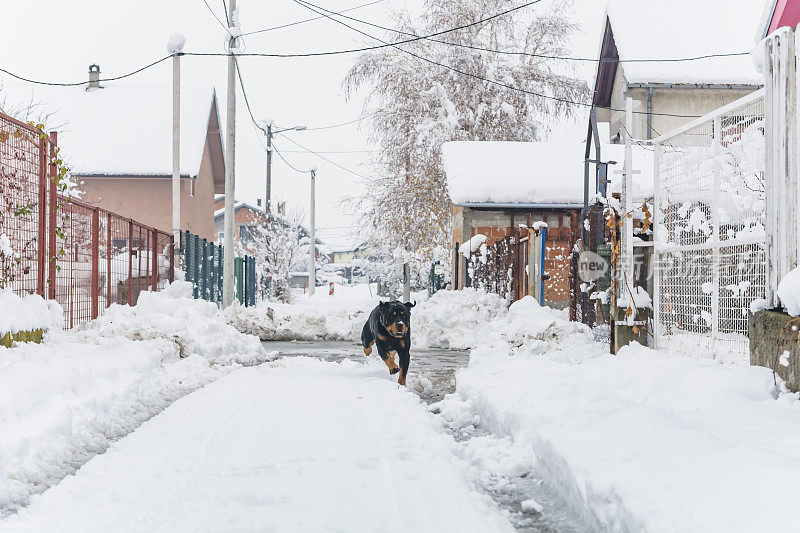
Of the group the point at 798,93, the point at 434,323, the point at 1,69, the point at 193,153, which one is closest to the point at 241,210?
the point at 193,153

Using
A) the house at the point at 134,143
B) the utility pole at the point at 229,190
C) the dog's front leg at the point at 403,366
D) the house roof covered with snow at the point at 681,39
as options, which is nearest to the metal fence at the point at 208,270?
the utility pole at the point at 229,190

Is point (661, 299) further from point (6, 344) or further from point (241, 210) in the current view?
point (241, 210)

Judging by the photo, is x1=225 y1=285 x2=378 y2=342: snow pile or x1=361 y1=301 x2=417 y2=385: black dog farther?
x1=225 y1=285 x2=378 y2=342: snow pile

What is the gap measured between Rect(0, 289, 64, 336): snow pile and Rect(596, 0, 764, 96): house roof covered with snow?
24.6 m

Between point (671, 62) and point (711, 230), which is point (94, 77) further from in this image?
point (711, 230)

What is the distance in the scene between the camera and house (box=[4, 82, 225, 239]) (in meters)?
35.1

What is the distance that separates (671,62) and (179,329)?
79.0 ft

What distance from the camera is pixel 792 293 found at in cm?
516

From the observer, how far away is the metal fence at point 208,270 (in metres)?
19.8

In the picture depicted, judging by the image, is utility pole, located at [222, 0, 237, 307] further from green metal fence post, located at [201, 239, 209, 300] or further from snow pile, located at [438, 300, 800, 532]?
snow pile, located at [438, 300, 800, 532]

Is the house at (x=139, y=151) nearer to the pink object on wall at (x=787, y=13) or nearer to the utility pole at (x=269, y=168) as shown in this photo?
the utility pole at (x=269, y=168)

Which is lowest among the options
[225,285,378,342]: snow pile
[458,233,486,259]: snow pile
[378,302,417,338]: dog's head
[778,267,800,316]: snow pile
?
[225,285,378,342]: snow pile

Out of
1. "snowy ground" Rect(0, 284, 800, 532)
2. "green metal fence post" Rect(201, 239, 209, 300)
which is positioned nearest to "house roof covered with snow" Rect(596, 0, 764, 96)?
"green metal fence post" Rect(201, 239, 209, 300)

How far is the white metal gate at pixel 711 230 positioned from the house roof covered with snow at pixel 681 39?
858 inches
